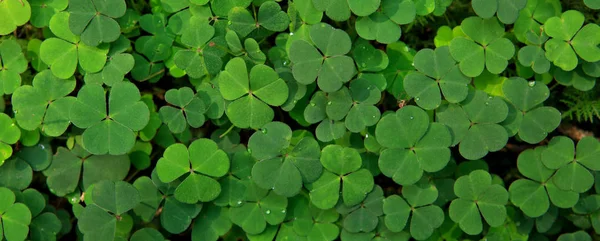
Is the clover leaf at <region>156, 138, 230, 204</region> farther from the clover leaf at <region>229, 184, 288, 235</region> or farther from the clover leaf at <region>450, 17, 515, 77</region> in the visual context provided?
the clover leaf at <region>450, 17, 515, 77</region>

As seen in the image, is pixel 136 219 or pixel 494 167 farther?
pixel 494 167

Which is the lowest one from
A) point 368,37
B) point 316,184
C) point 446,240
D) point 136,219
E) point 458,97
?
point 446,240

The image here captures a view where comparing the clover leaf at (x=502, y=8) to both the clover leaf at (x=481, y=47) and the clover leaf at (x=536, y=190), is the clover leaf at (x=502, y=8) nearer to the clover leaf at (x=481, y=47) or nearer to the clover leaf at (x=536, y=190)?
the clover leaf at (x=481, y=47)

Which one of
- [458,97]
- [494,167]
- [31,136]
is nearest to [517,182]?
[494,167]

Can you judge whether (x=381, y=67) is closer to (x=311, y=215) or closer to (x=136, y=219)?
(x=311, y=215)

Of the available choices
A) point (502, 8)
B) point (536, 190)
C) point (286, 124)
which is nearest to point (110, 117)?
point (286, 124)
